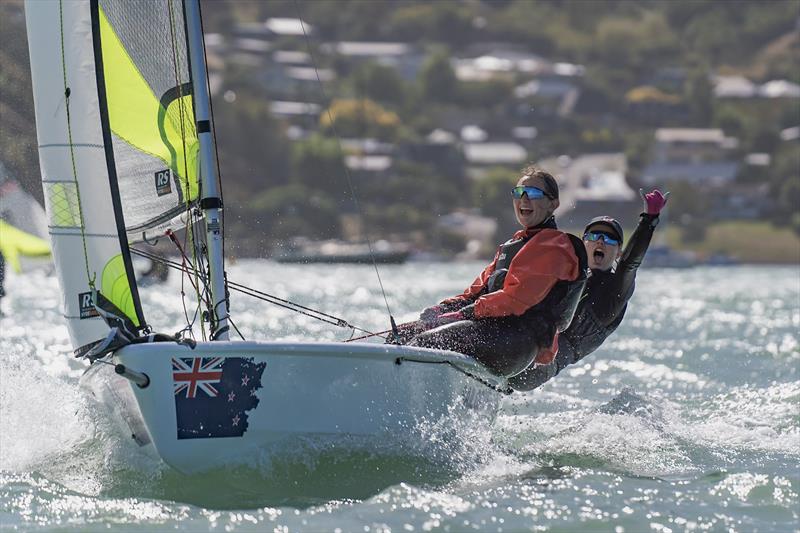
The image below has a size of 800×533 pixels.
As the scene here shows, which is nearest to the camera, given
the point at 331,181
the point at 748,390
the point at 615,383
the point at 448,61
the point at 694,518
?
the point at 694,518

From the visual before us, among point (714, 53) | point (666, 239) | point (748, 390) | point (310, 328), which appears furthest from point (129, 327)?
point (714, 53)

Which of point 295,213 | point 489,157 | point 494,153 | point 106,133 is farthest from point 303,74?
point 106,133

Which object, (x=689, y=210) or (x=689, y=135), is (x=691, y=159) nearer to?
(x=689, y=135)

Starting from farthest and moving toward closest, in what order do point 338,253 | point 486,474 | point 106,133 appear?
point 338,253
point 106,133
point 486,474

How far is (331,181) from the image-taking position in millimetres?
65500

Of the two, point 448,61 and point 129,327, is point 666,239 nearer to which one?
point 448,61

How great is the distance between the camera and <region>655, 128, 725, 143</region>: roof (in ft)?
234

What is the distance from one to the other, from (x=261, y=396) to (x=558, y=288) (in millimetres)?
1483

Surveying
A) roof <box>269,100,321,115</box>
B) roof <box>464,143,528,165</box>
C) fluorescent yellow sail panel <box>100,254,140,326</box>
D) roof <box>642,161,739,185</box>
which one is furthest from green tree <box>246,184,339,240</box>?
fluorescent yellow sail panel <box>100,254,140,326</box>

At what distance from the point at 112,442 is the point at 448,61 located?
81247mm

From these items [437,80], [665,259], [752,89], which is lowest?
[665,259]

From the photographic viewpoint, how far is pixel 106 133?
20.0 feet

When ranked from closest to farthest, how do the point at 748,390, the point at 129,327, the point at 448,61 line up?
1. the point at 129,327
2. the point at 748,390
3. the point at 448,61

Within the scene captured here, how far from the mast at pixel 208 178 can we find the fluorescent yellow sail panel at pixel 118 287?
0.35 m
